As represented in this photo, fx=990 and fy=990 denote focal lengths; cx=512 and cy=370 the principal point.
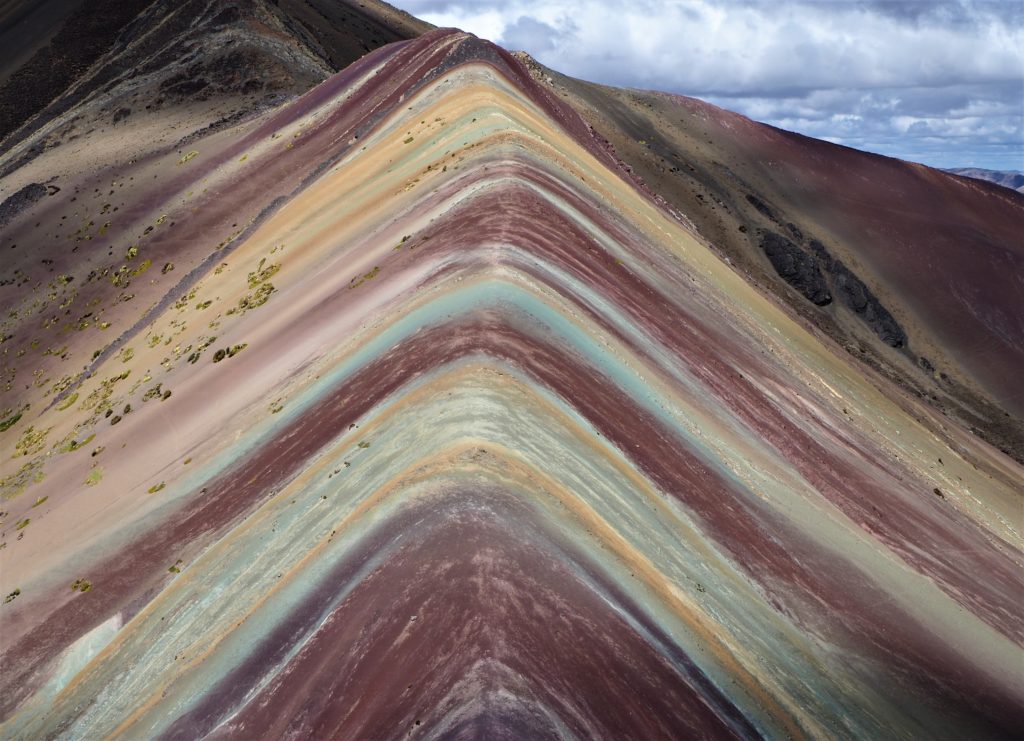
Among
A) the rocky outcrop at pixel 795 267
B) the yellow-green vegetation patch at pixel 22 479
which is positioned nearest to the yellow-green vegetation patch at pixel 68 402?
the yellow-green vegetation patch at pixel 22 479

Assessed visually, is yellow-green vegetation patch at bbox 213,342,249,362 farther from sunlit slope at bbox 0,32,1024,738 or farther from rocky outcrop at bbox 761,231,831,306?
rocky outcrop at bbox 761,231,831,306

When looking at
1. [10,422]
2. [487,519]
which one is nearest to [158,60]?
[10,422]

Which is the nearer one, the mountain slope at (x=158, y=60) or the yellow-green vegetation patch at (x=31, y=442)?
the yellow-green vegetation patch at (x=31, y=442)

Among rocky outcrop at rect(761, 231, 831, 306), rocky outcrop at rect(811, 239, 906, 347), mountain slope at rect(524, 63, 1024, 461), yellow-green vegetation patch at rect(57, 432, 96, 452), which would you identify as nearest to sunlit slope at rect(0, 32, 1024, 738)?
yellow-green vegetation patch at rect(57, 432, 96, 452)

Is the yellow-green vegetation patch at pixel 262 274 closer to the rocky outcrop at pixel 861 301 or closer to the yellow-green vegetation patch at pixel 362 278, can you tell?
the yellow-green vegetation patch at pixel 362 278

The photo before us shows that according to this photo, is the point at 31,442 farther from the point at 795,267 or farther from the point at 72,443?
the point at 795,267

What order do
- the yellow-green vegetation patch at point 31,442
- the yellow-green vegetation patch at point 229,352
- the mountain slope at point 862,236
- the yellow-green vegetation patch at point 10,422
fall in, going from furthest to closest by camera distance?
1. the mountain slope at point 862,236
2. the yellow-green vegetation patch at point 10,422
3. the yellow-green vegetation patch at point 31,442
4. the yellow-green vegetation patch at point 229,352

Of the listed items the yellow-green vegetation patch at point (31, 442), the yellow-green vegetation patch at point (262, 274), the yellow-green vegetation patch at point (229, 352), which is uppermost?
the yellow-green vegetation patch at point (262, 274)

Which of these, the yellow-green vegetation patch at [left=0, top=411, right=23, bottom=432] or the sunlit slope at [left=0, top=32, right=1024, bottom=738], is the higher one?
the sunlit slope at [left=0, top=32, right=1024, bottom=738]
